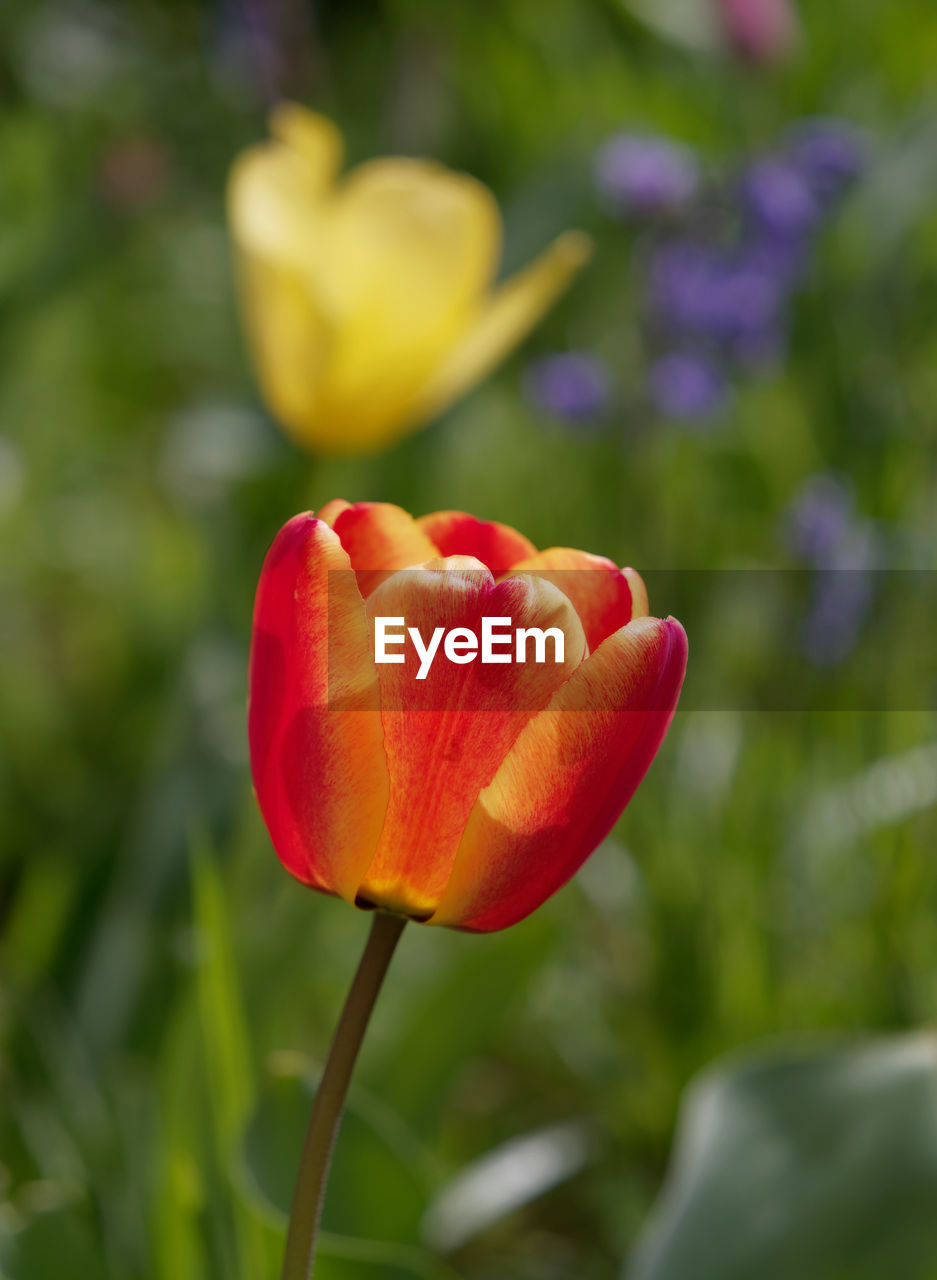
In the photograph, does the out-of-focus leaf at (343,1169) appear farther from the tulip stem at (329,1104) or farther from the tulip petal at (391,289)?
the tulip petal at (391,289)

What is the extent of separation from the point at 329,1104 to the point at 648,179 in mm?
877

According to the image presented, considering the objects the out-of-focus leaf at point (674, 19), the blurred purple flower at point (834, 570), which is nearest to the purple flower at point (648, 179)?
the blurred purple flower at point (834, 570)

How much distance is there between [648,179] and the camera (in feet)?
3.37

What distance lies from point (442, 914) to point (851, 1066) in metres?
0.43

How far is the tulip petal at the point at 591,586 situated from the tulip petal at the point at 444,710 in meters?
0.03

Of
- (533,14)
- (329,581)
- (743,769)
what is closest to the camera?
(329,581)

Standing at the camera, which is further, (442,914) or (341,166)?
(341,166)

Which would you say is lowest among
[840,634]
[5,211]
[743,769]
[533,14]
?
[743,769]

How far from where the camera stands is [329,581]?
1.03 ft

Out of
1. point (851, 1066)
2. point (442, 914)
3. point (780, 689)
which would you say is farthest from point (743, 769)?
point (442, 914)

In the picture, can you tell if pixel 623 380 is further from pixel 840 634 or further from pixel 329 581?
pixel 329 581

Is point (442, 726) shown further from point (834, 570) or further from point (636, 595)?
point (834, 570)

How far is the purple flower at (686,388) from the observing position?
1021mm

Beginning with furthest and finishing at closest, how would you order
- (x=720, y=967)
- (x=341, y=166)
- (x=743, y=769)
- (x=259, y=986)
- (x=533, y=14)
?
(x=533, y=14), (x=341, y=166), (x=743, y=769), (x=720, y=967), (x=259, y=986)
